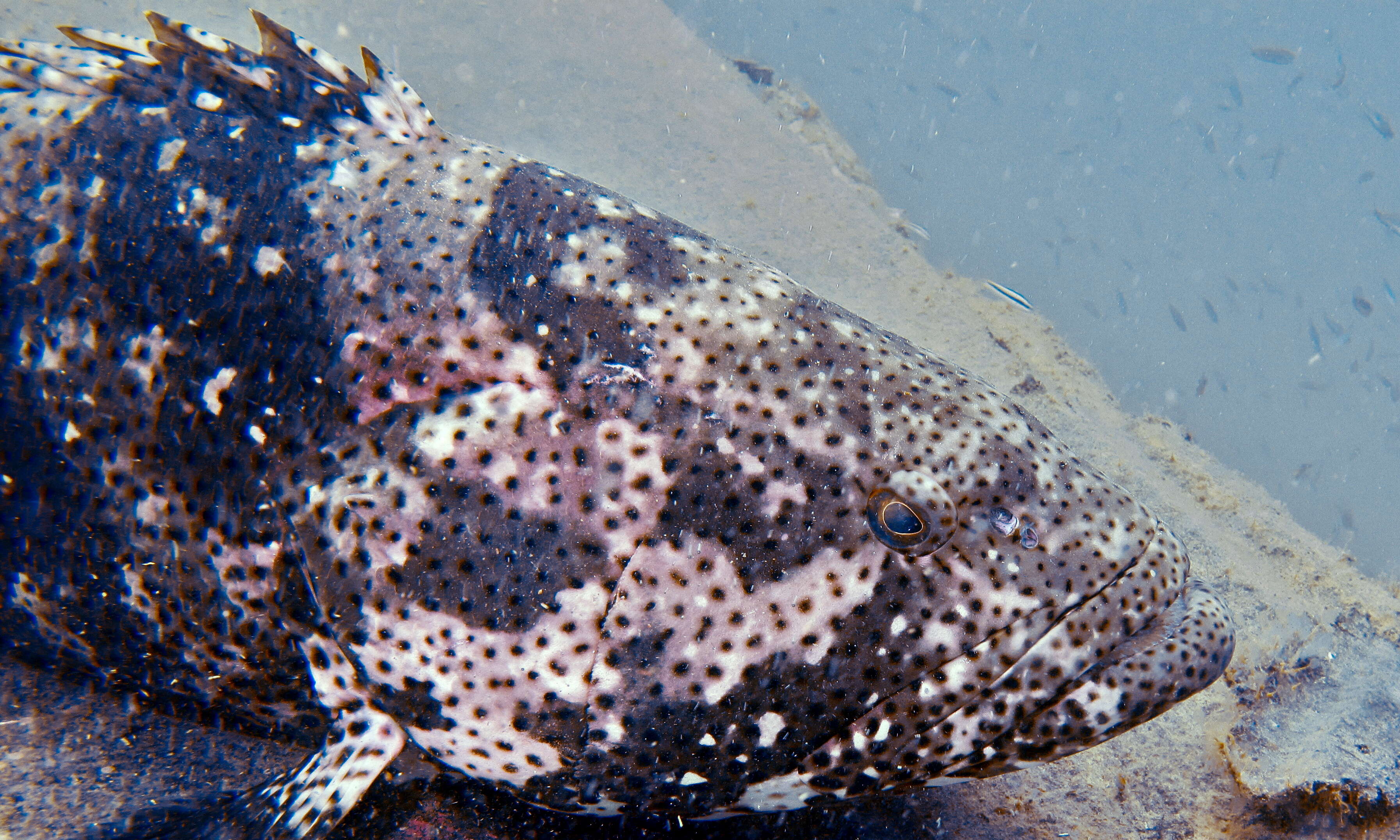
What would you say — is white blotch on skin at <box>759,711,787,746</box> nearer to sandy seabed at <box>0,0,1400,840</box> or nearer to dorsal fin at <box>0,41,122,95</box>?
sandy seabed at <box>0,0,1400,840</box>

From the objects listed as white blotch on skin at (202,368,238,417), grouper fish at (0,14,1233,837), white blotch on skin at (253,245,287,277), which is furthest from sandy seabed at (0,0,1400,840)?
white blotch on skin at (253,245,287,277)

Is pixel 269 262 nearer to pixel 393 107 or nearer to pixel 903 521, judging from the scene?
pixel 393 107

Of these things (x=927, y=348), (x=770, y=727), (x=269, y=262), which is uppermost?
(x=927, y=348)

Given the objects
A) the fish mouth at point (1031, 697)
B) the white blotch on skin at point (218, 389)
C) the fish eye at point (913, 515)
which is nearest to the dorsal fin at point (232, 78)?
the white blotch on skin at point (218, 389)

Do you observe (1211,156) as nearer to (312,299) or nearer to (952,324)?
(952,324)

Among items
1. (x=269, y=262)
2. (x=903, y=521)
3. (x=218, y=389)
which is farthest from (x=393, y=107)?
(x=903, y=521)

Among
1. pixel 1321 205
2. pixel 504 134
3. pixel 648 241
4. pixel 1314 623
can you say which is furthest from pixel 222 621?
pixel 1321 205
